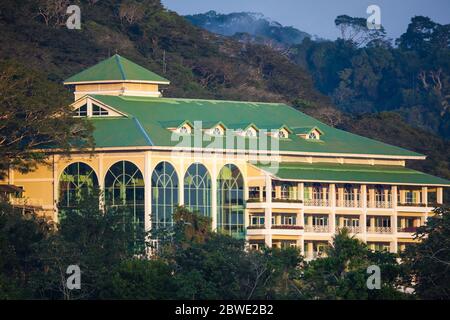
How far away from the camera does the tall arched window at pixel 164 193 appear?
95438mm

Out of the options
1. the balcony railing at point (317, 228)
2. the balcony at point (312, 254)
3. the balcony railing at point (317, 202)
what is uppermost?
the balcony railing at point (317, 202)

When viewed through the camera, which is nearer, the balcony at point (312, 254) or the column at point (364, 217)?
the balcony at point (312, 254)

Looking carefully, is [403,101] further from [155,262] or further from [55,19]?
[155,262]

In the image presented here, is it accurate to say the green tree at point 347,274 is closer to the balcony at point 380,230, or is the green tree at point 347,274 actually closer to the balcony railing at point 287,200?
the balcony railing at point 287,200

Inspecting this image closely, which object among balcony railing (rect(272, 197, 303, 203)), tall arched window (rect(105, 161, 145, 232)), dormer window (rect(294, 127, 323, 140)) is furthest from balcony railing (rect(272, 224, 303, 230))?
tall arched window (rect(105, 161, 145, 232))

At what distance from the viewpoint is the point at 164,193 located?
9600 cm

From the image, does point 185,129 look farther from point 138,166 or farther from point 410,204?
point 410,204

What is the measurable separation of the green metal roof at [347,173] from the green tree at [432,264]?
660 inches

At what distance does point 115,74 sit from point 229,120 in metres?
6.26

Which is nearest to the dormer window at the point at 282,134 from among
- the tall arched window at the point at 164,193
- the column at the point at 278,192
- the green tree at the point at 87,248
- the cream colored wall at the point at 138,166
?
the column at the point at 278,192

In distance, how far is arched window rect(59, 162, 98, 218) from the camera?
3780 inches
